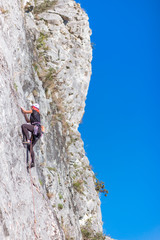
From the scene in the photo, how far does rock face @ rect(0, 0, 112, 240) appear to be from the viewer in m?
8.45

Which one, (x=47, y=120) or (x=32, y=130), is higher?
(x=47, y=120)

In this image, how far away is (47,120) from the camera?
602 inches

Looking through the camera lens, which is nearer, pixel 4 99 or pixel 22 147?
pixel 4 99

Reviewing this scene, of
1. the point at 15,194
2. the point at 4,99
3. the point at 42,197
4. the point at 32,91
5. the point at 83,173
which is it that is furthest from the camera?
the point at 83,173

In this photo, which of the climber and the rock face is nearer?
the rock face

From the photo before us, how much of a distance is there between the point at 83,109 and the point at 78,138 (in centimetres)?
284

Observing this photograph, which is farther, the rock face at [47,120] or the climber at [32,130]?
the climber at [32,130]

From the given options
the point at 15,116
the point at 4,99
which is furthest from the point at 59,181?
the point at 4,99

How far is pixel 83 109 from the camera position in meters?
23.1

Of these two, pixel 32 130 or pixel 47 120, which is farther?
pixel 47 120

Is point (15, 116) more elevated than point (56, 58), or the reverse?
point (56, 58)

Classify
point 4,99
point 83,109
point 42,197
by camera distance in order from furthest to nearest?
point 83,109 < point 42,197 < point 4,99

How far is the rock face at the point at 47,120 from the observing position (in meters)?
8.45

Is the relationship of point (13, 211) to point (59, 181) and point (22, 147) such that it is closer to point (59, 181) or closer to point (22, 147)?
point (22, 147)
